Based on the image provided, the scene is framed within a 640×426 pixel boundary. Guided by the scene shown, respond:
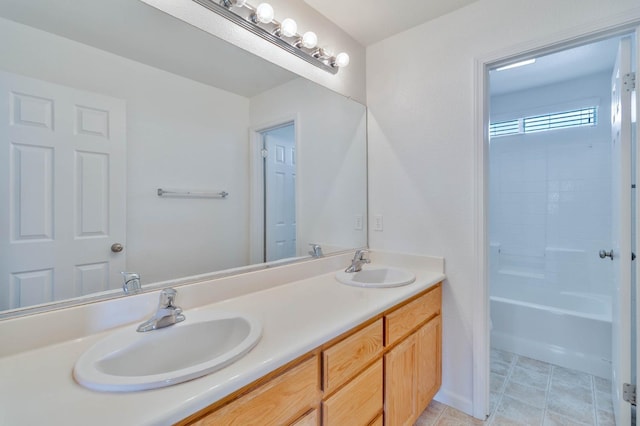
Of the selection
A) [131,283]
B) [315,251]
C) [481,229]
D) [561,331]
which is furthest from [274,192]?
[561,331]

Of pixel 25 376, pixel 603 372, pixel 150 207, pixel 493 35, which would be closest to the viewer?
pixel 25 376

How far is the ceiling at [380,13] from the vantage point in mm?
1658

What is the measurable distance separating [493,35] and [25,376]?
232 cm

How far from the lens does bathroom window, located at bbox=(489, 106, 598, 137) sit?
106 inches

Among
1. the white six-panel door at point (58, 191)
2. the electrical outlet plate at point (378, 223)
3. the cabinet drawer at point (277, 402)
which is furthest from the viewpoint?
the electrical outlet plate at point (378, 223)

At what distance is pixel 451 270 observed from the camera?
1757 millimetres

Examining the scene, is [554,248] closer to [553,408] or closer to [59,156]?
[553,408]

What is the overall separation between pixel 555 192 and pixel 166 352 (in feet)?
11.2

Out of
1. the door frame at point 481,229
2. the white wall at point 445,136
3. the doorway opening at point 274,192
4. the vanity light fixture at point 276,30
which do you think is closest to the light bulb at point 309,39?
the vanity light fixture at point 276,30

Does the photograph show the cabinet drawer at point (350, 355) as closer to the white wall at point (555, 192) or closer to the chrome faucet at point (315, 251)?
the chrome faucet at point (315, 251)

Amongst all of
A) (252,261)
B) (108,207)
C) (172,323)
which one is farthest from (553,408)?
(108,207)

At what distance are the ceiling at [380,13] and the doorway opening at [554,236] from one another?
1.00 metres

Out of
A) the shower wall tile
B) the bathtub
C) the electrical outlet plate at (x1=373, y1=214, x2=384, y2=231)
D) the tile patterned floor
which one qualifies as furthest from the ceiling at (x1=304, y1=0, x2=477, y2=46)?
the tile patterned floor

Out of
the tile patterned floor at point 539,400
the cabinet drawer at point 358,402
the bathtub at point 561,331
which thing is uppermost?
→ the cabinet drawer at point 358,402
